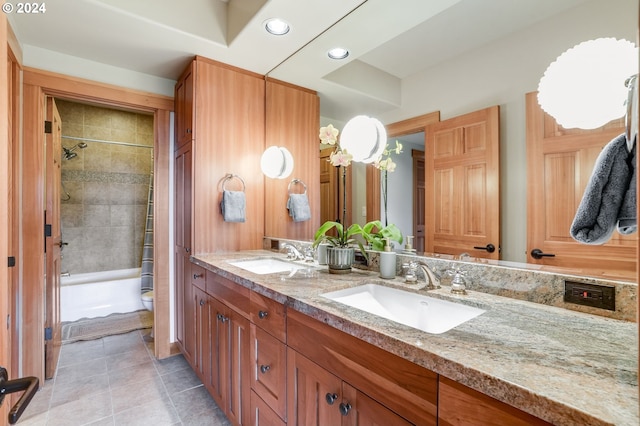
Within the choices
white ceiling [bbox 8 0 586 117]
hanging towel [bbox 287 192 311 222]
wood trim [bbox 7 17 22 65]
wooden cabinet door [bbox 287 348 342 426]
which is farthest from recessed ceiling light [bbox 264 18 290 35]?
wooden cabinet door [bbox 287 348 342 426]

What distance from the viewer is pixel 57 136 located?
2.36 m

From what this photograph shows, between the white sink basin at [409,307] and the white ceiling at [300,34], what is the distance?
0.93 meters

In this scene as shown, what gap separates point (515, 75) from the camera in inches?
41.6

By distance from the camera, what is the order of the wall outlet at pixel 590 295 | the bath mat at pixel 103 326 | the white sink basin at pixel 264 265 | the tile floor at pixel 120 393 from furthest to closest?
the bath mat at pixel 103 326, the white sink basin at pixel 264 265, the tile floor at pixel 120 393, the wall outlet at pixel 590 295

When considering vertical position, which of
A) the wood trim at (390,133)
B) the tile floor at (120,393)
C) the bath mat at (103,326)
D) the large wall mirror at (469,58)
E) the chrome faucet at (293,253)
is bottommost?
the tile floor at (120,393)

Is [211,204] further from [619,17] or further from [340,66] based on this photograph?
[619,17]

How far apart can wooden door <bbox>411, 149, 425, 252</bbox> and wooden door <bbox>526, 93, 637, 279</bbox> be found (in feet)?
1.34

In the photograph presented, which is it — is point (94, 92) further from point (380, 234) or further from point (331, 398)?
point (331, 398)

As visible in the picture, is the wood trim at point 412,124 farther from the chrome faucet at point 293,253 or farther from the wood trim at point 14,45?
the wood trim at point 14,45

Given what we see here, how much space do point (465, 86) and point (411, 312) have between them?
92 cm

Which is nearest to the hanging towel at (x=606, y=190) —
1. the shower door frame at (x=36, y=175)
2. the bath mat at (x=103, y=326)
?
the shower door frame at (x=36, y=175)

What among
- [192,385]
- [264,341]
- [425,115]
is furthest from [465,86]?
[192,385]

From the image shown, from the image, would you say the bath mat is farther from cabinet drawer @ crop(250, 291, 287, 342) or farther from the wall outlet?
the wall outlet

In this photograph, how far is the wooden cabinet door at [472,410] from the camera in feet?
1.68
